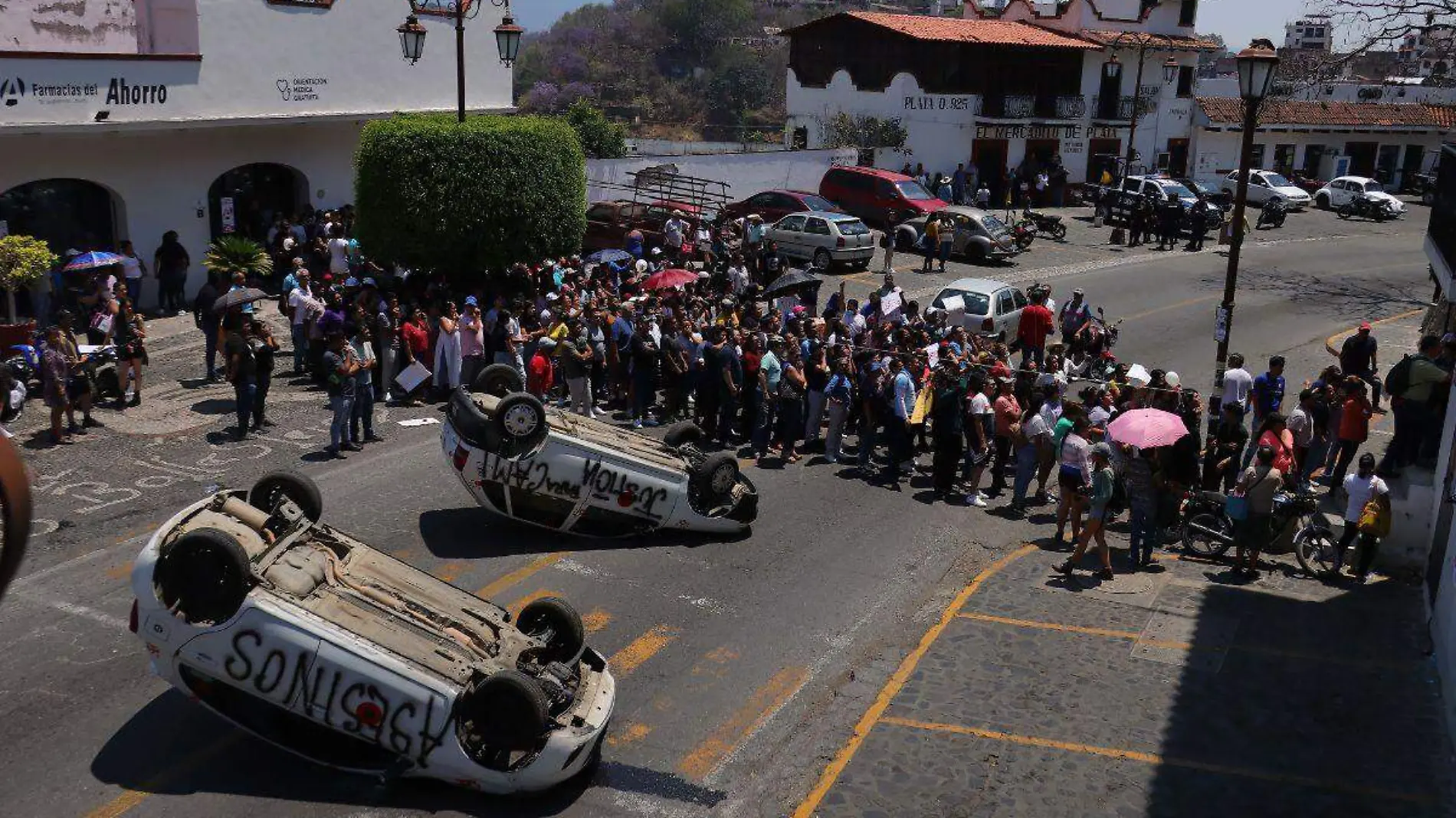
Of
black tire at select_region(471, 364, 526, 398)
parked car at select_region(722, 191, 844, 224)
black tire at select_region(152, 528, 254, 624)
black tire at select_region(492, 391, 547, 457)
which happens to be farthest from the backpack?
parked car at select_region(722, 191, 844, 224)

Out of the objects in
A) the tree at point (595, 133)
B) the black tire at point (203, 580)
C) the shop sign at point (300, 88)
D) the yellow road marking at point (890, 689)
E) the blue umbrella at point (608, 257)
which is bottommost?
the yellow road marking at point (890, 689)

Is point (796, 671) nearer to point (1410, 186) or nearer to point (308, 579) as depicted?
point (308, 579)

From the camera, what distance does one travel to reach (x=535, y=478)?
43.9ft

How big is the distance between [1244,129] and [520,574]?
990cm

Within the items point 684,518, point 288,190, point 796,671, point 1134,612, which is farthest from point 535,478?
point 288,190

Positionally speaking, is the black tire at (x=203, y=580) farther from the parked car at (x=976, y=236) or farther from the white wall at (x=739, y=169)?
the white wall at (x=739, y=169)

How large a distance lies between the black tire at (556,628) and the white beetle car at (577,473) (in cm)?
334

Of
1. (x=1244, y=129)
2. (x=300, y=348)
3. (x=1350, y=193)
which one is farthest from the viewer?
(x=1350, y=193)

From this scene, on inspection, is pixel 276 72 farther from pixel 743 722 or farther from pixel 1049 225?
pixel 1049 225

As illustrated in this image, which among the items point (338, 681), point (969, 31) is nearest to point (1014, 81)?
point (969, 31)

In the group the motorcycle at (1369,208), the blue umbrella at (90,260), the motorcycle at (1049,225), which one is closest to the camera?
the blue umbrella at (90,260)

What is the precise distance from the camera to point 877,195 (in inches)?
1396

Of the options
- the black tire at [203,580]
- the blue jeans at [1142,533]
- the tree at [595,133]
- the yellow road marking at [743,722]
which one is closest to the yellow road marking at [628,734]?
the yellow road marking at [743,722]

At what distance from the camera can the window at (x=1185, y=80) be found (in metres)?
52.1
